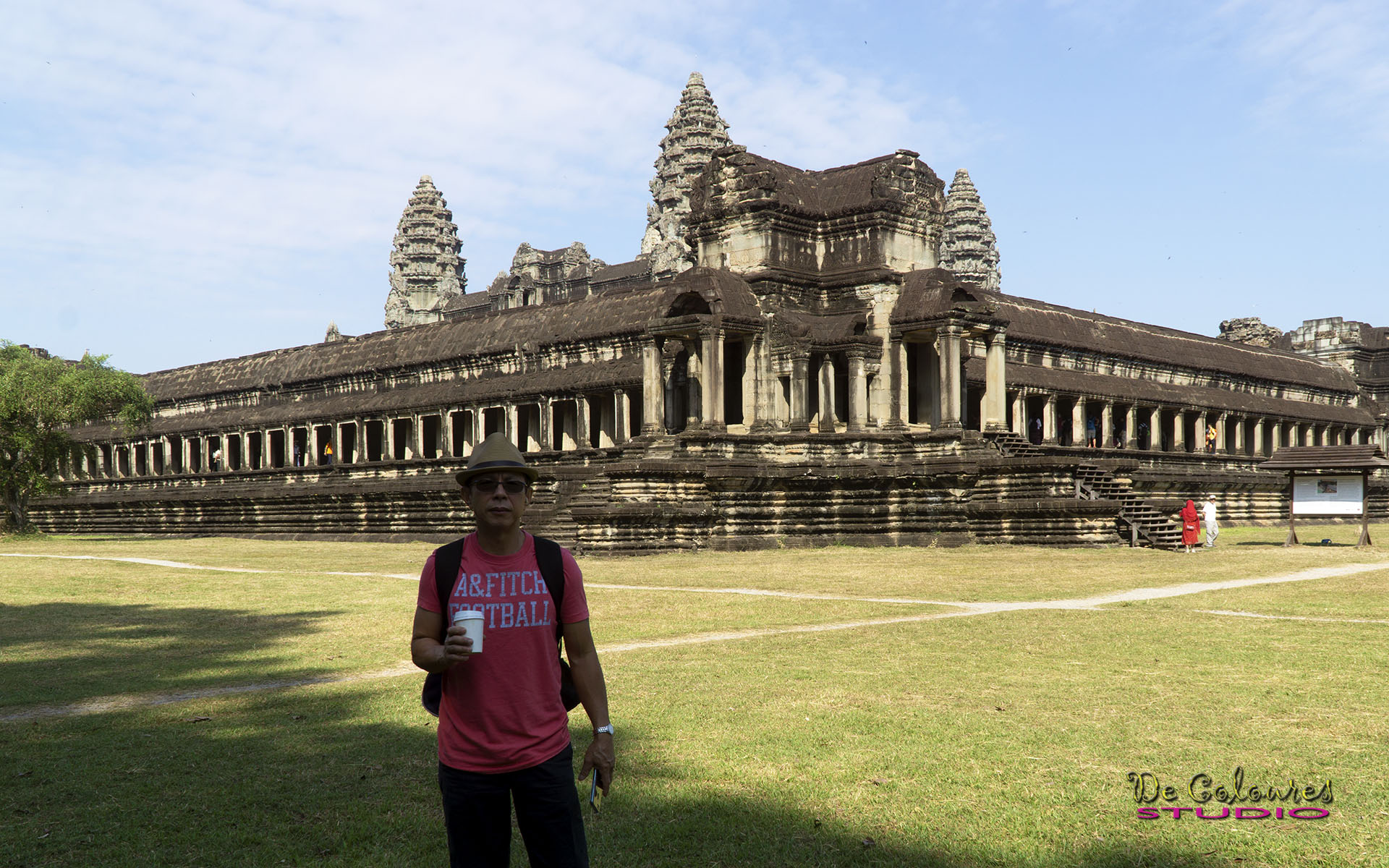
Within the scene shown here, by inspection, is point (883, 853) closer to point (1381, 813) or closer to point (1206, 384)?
point (1381, 813)

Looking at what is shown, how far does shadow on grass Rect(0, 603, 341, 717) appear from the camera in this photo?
1159 cm

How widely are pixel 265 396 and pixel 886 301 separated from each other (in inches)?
1362

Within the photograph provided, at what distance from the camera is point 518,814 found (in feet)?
15.8

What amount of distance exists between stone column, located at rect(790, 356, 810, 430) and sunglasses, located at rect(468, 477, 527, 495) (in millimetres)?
28799

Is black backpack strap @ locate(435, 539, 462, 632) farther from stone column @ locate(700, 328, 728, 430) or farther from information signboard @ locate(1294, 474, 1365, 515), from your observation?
information signboard @ locate(1294, 474, 1365, 515)

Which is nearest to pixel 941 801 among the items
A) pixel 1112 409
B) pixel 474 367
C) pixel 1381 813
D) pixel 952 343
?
pixel 1381 813

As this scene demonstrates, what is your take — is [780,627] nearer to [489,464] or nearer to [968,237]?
[489,464]

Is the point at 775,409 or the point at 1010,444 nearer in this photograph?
the point at 775,409

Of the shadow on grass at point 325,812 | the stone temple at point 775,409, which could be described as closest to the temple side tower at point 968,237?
the stone temple at point 775,409

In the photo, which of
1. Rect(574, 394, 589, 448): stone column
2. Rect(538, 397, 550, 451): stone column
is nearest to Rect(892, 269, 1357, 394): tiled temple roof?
Rect(574, 394, 589, 448): stone column

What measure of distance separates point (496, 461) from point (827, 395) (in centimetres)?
2991

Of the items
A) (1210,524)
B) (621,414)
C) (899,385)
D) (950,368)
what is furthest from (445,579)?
(621,414)

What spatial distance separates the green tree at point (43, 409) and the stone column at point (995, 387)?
31.6 meters

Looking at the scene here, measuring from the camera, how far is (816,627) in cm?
1502
